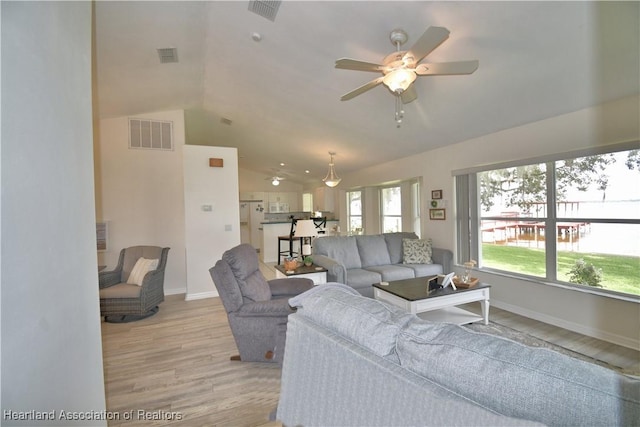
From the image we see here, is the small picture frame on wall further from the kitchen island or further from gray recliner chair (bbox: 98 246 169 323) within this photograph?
gray recliner chair (bbox: 98 246 169 323)

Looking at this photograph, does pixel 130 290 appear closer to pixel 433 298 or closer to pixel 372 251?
pixel 372 251

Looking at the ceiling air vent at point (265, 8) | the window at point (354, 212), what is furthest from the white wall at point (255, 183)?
the ceiling air vent at point (265, 8)

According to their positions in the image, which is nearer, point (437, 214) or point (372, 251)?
point (372, 251)

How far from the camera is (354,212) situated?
7.87 metres

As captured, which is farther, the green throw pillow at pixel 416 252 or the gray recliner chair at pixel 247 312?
the green throw pillow at pixel 416 252

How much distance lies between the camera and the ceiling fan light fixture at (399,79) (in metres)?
2.06

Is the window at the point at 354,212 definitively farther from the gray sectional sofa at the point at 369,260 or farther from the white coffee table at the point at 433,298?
the white coffee table at the point at 433,298

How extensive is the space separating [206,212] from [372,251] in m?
2.80

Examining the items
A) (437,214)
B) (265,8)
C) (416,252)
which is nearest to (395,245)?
(416,252)

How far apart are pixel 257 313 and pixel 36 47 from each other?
1997 mm

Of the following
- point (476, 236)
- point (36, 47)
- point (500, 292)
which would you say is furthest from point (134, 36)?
point (500, 292)

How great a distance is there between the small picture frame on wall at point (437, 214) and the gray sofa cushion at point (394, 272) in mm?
1146

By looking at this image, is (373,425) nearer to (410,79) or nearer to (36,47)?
(36,47)

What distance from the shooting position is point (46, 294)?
90 cm
